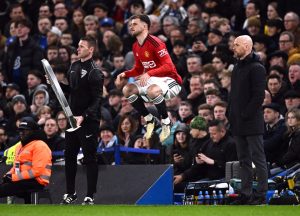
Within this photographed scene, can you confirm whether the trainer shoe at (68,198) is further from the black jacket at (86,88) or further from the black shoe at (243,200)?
the black shoe at (243,200)

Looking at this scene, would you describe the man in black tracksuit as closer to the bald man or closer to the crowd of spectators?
the crowd of spectators

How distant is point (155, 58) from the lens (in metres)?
14.9

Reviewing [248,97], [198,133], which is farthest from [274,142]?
[248,97]

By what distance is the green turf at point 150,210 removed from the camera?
13234 millimetres

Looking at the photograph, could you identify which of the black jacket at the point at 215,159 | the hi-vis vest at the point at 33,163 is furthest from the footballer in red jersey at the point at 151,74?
the black jacket at the point at 215,159

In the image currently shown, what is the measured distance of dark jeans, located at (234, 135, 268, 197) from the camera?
14.9m

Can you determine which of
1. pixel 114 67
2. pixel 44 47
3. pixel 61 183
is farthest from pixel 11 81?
pixel 61 183

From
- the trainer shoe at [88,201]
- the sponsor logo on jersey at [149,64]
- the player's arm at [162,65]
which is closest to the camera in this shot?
the player's arm at [162,65]

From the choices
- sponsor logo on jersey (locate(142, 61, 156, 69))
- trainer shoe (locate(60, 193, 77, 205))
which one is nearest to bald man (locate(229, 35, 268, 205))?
sponsor logo on jersey (locate(142, 61, 156, 69))

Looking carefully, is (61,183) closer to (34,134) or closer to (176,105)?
(34,134)

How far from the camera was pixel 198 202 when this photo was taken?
53.0ft

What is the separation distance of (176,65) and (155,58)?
263 inches

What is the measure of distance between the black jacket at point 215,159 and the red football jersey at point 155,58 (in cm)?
249

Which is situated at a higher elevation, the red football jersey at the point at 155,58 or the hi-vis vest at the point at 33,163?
the red football jersey at the point at 155,58
